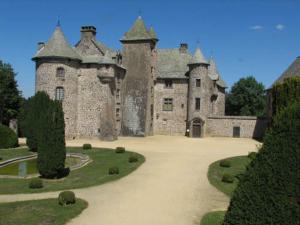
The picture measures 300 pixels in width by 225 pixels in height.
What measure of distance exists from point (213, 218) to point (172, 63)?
141 ft

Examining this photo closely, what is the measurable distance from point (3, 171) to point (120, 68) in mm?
25410

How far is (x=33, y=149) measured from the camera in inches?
1551

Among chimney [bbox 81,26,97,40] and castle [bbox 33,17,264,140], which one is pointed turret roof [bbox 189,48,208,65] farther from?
chimney [bbox 81,26,97,40]

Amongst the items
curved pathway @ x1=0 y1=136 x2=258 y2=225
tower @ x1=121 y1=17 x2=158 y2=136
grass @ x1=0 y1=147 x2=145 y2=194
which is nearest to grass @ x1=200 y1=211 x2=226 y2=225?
curved pathway @ x1=0 y1=136 x2=258 y2=225

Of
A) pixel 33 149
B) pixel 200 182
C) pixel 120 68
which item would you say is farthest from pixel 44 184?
pixel 120 68

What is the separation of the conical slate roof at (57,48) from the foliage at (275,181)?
4157 cm

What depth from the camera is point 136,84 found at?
175ft

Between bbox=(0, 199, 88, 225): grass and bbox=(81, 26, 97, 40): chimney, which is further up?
bbox=(81, 26, 97, 40): chimney

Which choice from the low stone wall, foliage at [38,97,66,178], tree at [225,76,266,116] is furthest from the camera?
tree at [225,76,266,116]

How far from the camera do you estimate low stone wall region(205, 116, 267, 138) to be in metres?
54.2

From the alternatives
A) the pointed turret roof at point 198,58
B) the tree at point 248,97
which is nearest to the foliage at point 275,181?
the pointed turret roof at point 198,58

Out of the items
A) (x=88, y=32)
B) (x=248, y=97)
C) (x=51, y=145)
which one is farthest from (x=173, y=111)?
(x=51, y=145)

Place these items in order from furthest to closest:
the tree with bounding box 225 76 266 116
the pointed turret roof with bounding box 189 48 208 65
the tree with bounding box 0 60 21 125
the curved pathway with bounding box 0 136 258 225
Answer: the tree with bounding box 225 76 266 116 < the tree with bounding box 0 60 21 125 < the pointed turret roof with bounding box 189 48 208 65 < the curved pathway with bounding box 0 136 258 225

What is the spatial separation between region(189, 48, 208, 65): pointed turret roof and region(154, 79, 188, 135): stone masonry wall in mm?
3634
